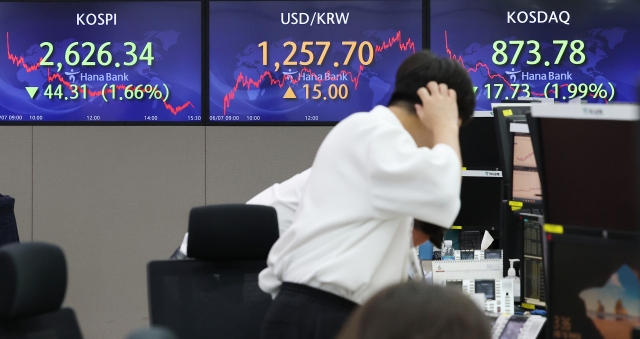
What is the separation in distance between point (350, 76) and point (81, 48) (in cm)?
169

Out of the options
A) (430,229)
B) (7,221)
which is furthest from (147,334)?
(7,221)

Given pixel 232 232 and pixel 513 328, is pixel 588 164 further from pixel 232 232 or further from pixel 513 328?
pixel 232 232

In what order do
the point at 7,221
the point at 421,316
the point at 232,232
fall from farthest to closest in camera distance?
the point at 7,221, the point at 232,232, the point at 421,316

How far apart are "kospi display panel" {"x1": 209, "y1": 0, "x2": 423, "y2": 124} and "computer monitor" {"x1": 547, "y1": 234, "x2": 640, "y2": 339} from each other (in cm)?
354

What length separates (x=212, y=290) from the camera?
246cm

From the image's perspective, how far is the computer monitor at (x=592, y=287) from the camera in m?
1.56

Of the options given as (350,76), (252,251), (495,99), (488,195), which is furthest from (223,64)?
(252,251)

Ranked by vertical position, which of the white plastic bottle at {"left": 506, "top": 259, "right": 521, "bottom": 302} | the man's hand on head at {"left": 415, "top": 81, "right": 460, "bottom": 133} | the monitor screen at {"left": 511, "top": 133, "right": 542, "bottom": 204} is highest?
the man's hand on head at {"left": 415, "top": 81, "right": 460, "bottom": 133}

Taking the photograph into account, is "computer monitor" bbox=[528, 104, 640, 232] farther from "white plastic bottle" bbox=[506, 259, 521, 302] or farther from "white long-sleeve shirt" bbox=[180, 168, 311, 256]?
"white plastic bottle" bbox=[506, 259, 521, 302]

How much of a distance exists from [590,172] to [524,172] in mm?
1428

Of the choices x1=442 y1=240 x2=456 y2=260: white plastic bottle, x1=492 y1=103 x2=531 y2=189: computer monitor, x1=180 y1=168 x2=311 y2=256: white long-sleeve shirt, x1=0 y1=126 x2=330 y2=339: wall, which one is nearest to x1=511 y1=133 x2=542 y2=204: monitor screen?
x1=492 y1=103 x2=531 y2=189: computer monitor

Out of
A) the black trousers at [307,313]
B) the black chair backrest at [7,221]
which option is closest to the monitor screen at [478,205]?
the black chair backrest at [7,221]

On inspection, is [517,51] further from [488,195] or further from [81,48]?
[81,48]

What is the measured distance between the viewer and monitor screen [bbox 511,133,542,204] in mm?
2948
